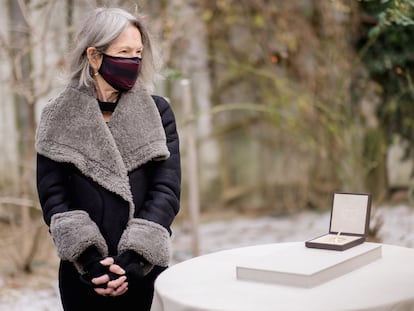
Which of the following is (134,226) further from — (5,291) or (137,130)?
(5,291)

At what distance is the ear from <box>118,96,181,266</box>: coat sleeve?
266 mm

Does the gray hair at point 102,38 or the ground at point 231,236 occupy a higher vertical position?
the gray hair at point 102,38

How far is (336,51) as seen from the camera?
255 inches

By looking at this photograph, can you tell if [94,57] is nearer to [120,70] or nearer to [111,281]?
[120,70]

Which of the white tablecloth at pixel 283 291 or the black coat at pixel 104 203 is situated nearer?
the white tablecloth at pixel 283 291

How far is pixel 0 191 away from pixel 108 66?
14.7 feet

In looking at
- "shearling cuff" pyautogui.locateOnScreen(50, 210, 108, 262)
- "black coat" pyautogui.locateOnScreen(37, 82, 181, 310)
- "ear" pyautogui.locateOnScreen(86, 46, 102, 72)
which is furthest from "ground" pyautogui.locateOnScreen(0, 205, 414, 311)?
"ear" pyautogui.locateOnScreen(86, 46, 102, 72)

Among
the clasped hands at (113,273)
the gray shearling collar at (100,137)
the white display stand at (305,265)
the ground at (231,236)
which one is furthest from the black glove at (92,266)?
the ground at (231,236)

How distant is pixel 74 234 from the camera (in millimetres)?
2447

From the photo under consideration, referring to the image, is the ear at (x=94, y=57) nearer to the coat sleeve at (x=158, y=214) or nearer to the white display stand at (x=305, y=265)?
the coat sleeve at (x=158, y=214)

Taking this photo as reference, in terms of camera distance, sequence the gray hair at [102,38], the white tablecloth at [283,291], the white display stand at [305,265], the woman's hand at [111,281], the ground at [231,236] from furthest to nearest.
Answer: the ground at [231,236]
the gray hair at [102,38]
the woman's hand at [111,281]
the white display stand at [305,265]
the white tablecloth at [283,291]

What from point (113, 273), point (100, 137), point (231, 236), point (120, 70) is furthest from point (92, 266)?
point (231, 236)

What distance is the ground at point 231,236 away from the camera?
16.6 ft

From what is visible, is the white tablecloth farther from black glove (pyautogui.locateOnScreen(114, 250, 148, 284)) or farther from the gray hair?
the gray hair
